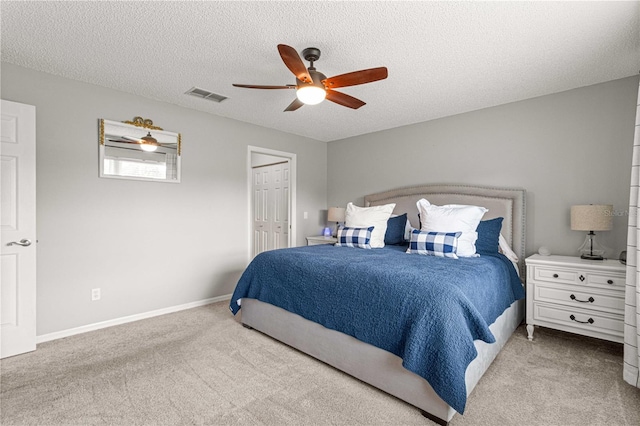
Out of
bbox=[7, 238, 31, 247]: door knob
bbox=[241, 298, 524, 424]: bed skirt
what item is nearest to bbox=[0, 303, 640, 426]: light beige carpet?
bbox=[241, 298, 524, 424]: bed skirt

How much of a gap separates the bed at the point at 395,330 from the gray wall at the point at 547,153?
0.74 feet

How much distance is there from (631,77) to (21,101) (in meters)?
5.50

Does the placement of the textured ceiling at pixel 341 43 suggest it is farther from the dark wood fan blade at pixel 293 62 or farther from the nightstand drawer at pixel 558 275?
the nightstand drawer at pixel 558 275

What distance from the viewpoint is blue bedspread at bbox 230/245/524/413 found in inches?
67.4

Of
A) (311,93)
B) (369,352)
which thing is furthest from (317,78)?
(369,352)

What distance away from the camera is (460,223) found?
9.96 feet

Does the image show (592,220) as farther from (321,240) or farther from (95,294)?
(95,294)

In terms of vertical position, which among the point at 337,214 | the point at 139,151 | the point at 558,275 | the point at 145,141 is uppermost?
the point at 145,141

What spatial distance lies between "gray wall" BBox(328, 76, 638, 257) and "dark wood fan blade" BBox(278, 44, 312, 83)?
2.52 meters

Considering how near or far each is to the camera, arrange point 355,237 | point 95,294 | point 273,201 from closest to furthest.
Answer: point 95,294
point 355,237
point 273,201

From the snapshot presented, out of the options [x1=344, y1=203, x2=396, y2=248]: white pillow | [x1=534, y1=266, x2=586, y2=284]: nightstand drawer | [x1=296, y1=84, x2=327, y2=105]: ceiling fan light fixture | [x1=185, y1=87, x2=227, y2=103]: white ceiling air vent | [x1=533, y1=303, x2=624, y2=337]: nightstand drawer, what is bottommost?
[x1=533, y1=303, x2=624, y2=337]: nightstand drawer

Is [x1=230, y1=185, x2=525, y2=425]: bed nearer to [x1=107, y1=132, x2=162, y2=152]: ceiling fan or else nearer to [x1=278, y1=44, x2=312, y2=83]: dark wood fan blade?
[x1=278, y1=44, x2=312, y2=83]: dark wood fan blade

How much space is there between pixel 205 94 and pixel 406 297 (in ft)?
9.72

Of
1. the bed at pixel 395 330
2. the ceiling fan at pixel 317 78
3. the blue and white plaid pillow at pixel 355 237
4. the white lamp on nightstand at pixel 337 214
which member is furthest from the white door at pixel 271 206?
the ceiling fan at pixel 317 78
